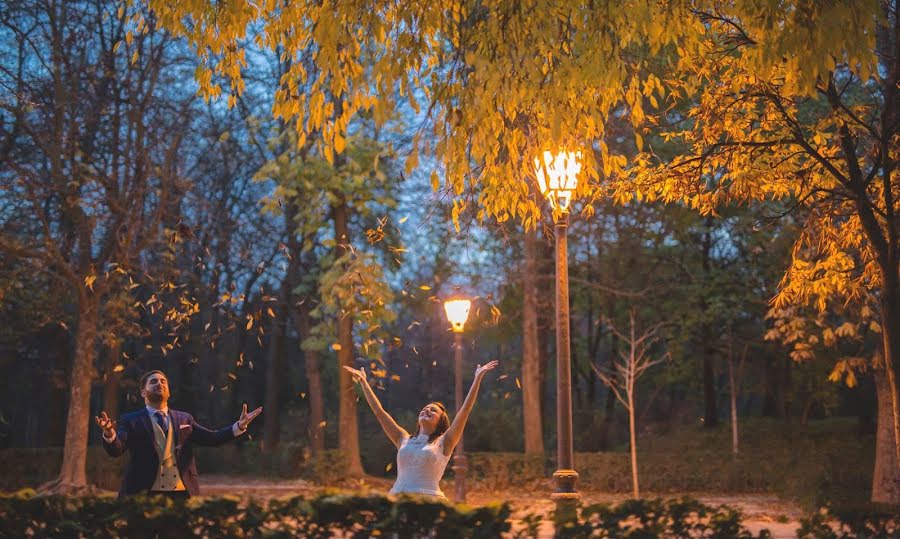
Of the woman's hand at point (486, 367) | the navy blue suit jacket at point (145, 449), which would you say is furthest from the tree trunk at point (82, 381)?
the woman's hand at point (486, 367)

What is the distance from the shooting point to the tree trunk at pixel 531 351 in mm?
24594

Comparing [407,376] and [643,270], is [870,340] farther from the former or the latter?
[407,376]

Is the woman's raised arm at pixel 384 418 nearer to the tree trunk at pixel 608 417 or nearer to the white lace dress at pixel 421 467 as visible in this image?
the white lace dress at pixel 421 467

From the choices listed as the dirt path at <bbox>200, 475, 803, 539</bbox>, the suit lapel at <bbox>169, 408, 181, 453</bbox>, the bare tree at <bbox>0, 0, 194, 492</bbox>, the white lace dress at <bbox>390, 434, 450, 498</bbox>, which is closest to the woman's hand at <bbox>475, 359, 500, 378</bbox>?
the white lace dress at <bbox>390, 434, 450, 498</bbox>

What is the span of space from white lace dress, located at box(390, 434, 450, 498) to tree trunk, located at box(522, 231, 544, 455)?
16635 mm

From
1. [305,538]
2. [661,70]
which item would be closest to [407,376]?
[661,70]

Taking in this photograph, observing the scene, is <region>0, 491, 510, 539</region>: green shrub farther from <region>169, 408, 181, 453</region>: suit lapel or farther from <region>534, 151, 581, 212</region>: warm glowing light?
<region>534, 151, 581, 212</region>: warm glowing light

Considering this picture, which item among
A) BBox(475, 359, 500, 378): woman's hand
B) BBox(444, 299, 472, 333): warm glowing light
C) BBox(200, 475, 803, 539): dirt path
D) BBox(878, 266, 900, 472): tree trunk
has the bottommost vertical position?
BBox(200, 475, 803, 539): dirt path

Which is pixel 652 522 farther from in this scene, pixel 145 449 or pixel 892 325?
pixel 145 449

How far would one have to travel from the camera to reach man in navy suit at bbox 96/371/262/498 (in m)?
7.61

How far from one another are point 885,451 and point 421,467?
1288cm

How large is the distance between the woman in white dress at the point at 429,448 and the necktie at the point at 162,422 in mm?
1572

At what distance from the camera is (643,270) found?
28188mm

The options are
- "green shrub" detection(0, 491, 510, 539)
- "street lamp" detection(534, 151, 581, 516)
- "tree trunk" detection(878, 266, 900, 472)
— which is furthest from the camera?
"street lamp" detection(534, 151, 581, 516)
